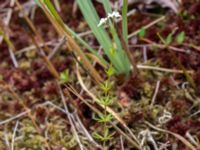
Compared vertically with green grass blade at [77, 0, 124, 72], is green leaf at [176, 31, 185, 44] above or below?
below

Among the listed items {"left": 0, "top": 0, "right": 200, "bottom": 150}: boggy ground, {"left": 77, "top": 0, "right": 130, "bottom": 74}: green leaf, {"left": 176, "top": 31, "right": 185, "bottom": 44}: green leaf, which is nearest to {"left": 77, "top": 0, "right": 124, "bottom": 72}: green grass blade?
{"left": 77, "top": 0, "right": 130, "bottom": 74}: green leaf

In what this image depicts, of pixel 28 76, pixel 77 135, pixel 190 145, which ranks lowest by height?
pixel 190 145

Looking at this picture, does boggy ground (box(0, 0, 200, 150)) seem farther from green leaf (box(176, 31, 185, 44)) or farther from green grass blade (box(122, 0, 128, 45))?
green grass blade (box(122, 0, 128, 45))

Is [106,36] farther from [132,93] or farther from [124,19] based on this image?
[132,93]

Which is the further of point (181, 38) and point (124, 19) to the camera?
point (181, 38)

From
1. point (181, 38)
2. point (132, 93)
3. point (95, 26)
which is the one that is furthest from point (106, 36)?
point (181, 38)

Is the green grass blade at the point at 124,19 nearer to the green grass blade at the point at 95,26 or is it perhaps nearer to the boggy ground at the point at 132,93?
the green grass blade at the point at 95,26

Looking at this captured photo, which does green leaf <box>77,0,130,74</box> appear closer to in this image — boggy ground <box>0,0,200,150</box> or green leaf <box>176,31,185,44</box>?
boggy ground <box>0,0,200,150</box>

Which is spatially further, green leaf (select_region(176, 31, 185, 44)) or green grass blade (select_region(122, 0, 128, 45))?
green leaf (select_region(176, 31, 185, 44))

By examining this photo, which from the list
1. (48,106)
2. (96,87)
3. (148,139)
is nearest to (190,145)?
(148,139)

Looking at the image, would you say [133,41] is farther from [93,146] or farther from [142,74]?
[93,146]

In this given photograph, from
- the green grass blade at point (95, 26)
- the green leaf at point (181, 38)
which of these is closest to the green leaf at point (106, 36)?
the green grass blade at point (95, 26)
